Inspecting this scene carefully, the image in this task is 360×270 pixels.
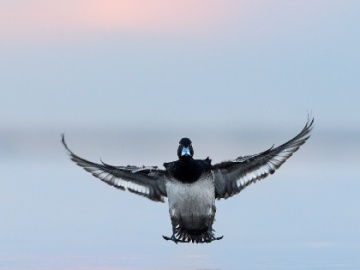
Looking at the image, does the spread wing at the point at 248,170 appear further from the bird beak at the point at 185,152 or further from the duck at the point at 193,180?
the bird beak at the point at 185,152

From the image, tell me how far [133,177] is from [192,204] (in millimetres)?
859

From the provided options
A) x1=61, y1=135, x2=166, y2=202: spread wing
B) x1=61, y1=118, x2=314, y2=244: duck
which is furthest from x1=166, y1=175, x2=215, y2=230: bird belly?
x1=61, y1=135, x2=166, y2=202: spread wing

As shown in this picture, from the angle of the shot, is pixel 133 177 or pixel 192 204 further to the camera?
pixel 133 177

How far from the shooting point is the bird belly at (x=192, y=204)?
11820mm

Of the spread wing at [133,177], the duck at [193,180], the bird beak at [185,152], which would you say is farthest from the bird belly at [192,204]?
the spread wing at [133,177]

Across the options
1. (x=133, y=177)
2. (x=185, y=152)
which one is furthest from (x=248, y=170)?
(x=133, y=177)

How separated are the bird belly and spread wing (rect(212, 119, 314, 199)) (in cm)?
26

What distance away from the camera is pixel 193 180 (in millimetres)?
11844

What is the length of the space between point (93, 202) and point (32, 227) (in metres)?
1.65

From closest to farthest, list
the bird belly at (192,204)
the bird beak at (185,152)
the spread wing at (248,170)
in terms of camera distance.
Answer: the bird belly at (192,204), the bird beak at (185,152), the spread wing at (248,170)

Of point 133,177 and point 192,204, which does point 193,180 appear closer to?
point 192,204

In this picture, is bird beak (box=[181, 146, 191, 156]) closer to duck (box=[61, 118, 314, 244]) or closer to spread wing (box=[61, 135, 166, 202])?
duck (box=[61, 118, 314, 244])

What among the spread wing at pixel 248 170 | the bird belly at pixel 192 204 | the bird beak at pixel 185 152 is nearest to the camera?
the bird belly at pixel 192 204

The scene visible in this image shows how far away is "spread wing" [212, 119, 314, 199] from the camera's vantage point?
12195 mm
